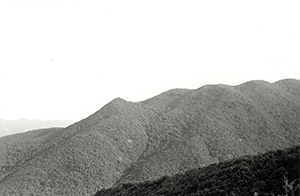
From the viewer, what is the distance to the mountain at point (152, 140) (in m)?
50.3

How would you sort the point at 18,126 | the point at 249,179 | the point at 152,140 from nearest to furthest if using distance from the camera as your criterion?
1. the point at 249,179
2. the point at 152,140
3. the point at 18,126

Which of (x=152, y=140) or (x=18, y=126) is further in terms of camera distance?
(x=18, y=126)

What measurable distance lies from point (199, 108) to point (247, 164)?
172 feet

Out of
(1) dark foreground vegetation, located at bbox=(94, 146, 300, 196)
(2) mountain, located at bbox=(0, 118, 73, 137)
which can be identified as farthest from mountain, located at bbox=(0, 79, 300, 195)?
(2) mountain, located at bbox=(0, 118, 73, 137)

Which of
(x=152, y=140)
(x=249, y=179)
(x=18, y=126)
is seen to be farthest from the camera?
(x=18, y=126)

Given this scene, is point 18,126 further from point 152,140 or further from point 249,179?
point 249,179

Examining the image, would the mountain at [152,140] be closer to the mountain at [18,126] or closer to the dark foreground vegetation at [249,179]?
the dark foreground vegetation at [249,179]

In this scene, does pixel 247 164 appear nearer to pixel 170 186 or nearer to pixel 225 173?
pixel 225 173

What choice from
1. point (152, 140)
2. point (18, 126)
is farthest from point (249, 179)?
point (18, 126)

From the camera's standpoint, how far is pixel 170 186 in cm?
2659

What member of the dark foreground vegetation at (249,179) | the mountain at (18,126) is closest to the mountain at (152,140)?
the dark foreground vegetation at (249,179)

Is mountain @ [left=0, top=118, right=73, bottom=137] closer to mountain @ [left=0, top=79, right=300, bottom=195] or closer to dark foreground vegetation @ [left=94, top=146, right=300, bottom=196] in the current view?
A: mountain @ [left=0, top=79, right=300, bottom=195]

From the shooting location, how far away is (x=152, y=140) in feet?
211

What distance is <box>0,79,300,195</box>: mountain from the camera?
165 ft
